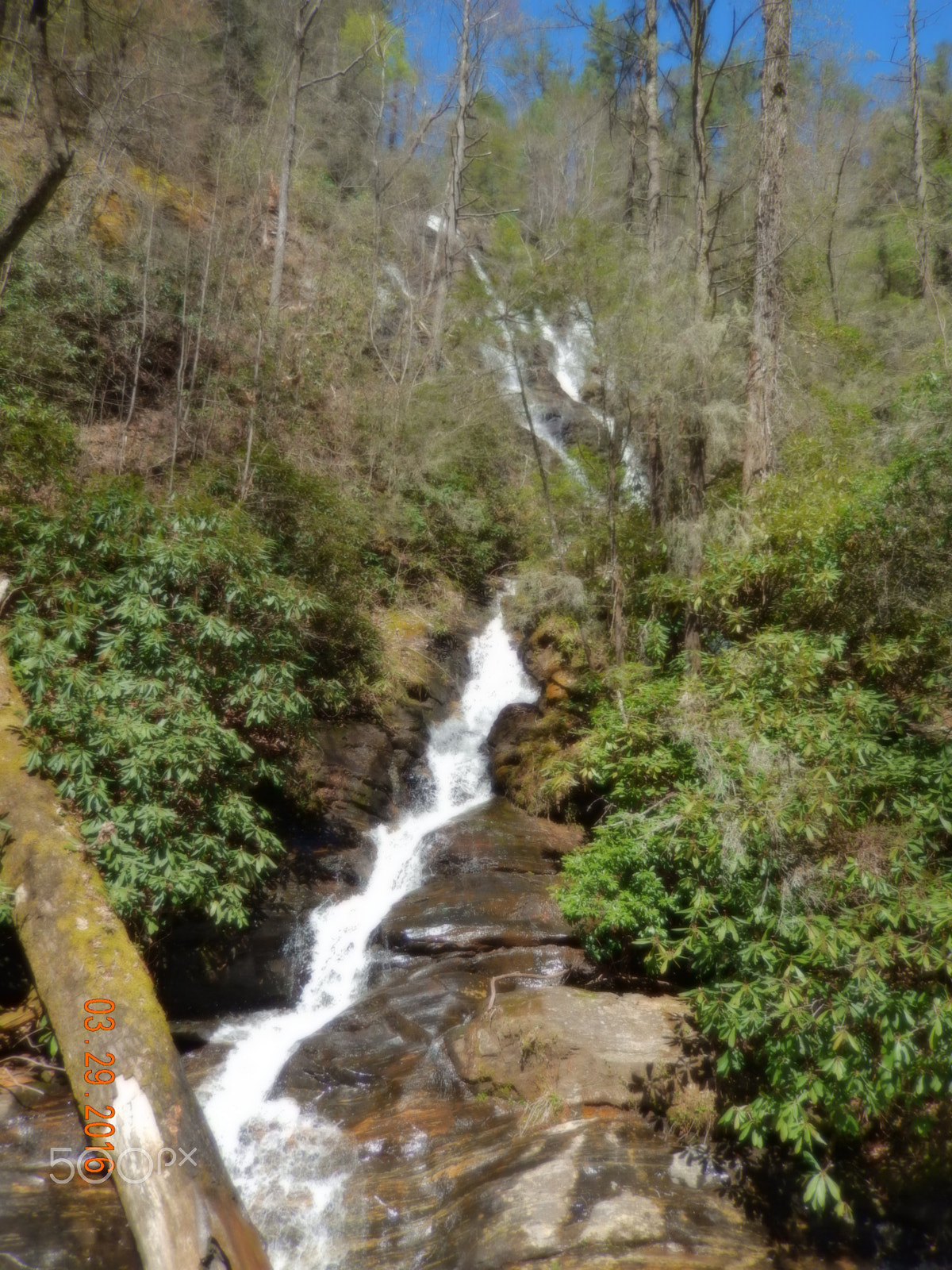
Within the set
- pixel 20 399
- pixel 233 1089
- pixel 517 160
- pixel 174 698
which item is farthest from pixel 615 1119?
pixel 517 160

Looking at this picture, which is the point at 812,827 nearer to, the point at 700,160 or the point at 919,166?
the point at 700,160

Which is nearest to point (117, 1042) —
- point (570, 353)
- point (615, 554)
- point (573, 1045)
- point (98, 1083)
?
point (98, 1083)

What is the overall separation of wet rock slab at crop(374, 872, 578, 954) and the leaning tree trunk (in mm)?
3561

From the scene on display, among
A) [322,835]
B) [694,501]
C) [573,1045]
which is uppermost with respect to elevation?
[694,501]

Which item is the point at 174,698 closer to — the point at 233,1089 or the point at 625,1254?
the point at 233,1089

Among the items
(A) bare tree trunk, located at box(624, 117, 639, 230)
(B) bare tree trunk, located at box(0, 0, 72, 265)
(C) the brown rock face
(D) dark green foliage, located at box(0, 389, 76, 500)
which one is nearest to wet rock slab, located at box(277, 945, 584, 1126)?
(C) the brown rock face

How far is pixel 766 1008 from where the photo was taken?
4.97 metres

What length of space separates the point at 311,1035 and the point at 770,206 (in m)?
11.9

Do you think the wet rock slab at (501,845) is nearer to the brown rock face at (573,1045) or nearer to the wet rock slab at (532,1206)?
the brown rock face at (573,1045)

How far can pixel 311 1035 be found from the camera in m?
7.41

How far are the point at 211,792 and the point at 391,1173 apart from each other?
12.7 ft

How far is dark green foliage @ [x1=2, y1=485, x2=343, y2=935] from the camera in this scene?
21.4 ft

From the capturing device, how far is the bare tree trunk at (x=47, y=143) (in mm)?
6727

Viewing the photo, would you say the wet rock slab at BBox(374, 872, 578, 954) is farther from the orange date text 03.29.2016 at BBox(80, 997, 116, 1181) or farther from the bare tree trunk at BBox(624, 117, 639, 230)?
the bare tree trunk at BBox(624, 117, 639, 230)
